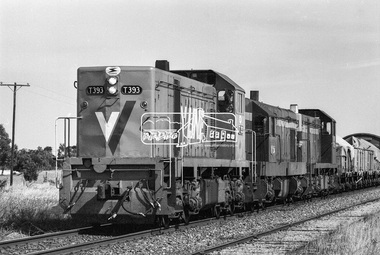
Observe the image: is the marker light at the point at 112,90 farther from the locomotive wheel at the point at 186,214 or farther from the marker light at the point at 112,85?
the locomotive wheel at the point at 186,214

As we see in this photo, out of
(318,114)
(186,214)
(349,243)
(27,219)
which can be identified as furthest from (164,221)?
(318,114)

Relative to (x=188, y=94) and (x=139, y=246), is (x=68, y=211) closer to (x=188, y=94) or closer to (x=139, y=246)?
(x=139, y=246)

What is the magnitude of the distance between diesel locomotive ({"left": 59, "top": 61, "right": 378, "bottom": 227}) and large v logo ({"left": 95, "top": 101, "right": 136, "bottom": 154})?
0.8 inches

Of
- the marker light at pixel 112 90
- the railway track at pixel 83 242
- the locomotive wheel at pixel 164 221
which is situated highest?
the marker light at pixel 112 90

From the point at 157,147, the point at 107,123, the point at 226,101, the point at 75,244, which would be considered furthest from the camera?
the point at 226,101

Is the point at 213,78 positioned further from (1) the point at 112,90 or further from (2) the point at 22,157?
(2) the point at 22,157

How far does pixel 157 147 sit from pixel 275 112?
915 cm

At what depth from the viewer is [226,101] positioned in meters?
15.8

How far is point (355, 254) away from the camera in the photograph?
29.5 feet

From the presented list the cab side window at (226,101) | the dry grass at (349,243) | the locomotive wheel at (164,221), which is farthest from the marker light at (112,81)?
the dry grass at (349,243)

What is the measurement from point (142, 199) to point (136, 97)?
2213mm

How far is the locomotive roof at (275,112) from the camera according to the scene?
19734 mm

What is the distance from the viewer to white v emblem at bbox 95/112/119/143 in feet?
41.2

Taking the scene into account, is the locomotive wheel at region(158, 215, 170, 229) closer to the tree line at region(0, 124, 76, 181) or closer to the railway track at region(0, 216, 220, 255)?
the railway track at region(0, 216, 220, 255)
